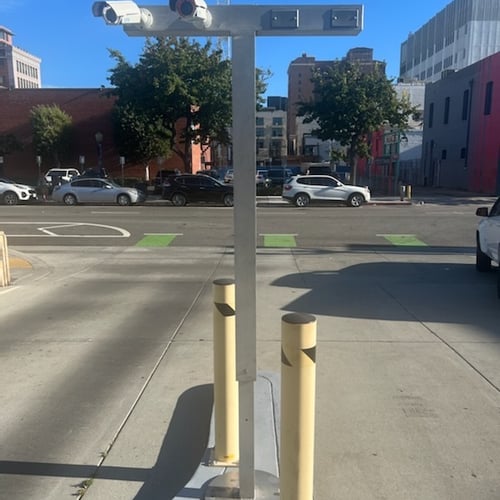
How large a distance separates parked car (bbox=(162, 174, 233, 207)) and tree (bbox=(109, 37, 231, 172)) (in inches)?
250

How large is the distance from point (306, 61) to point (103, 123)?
12950 cm

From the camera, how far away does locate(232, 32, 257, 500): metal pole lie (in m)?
2.46

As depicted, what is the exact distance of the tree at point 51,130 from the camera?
40.3 meters

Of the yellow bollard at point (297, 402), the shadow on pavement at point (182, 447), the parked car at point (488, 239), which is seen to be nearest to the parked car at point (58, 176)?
the parked car at point (488, 239)

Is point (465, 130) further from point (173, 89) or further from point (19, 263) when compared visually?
point (19, 263)

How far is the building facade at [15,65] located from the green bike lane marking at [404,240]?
13105cm

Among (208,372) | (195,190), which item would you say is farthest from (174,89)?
(208,372)

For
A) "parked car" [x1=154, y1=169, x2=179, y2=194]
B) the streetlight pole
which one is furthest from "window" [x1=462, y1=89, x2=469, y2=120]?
the streetlight pole

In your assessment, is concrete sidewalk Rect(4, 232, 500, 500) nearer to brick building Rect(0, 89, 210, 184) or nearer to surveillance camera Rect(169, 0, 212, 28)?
surveillance camera Rect(169, 0, 212, 28)

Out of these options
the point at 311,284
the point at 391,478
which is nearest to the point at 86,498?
the point at 391,478

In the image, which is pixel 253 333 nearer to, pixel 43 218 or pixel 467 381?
pixel 467 381

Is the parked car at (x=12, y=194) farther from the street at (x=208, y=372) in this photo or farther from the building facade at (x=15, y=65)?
the building facade at (x=15, y=65)

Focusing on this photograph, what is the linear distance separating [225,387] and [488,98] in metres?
37.2

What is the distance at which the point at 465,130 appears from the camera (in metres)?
37.6
